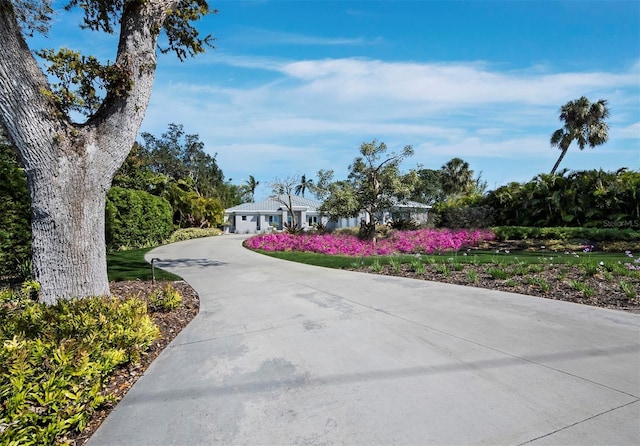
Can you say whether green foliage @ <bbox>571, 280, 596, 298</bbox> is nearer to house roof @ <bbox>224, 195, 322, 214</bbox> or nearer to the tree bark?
the tree bark


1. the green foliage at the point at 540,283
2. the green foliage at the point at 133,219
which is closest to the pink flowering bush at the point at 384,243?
the green foliage at the point at 133,219

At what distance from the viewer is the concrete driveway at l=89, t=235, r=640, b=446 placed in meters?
2.30

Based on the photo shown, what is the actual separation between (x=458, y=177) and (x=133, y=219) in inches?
1111

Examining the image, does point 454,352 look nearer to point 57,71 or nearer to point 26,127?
point 26,127

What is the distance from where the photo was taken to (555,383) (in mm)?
2826

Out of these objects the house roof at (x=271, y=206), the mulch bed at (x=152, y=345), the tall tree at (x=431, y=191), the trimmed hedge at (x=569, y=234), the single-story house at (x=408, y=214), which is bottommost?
the mulch bed at (x=152, y=345)

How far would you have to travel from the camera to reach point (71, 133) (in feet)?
15.1

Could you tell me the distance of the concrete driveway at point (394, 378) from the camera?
230 centimetres

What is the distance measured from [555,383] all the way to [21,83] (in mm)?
6683

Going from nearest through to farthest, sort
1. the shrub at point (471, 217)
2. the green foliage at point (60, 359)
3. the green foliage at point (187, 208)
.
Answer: the green foliage at point (60, 359), the shrub at point (471, 217), the green foliage at point (187, 208)

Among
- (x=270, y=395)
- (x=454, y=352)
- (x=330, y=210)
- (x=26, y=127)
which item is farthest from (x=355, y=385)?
(x=330, y=210)

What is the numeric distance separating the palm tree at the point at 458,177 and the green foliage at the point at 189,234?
2266 cm

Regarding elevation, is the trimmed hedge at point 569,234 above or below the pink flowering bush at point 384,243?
above

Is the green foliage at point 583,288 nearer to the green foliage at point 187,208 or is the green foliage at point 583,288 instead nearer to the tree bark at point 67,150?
the tree bark at point 67,150
